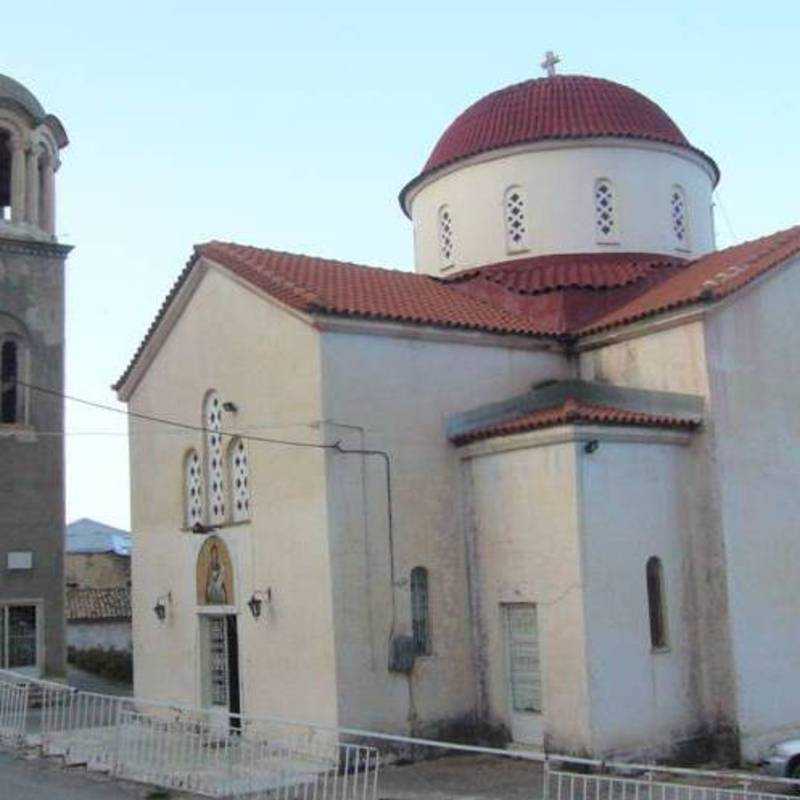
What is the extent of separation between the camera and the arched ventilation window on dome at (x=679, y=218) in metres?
20.2

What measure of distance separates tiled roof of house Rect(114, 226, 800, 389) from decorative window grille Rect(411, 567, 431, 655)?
3.52 metres

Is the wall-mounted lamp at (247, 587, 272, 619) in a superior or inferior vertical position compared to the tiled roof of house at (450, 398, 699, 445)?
inferior

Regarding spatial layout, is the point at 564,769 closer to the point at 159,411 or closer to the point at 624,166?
the point at 159,411

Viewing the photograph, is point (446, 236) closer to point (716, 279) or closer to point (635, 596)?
point (716, 279)

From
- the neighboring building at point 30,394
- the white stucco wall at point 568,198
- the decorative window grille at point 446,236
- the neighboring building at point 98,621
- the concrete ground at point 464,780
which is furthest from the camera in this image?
the neighboring building at point 98,621

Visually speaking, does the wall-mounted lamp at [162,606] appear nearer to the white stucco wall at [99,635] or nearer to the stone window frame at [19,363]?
the stone window frame at [19,363]

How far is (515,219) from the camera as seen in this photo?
20.0 meters

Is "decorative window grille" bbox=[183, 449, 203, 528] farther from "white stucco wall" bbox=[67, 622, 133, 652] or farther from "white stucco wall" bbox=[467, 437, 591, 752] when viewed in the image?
"white stucco wall" bbox=[67, 622, 133, 652]

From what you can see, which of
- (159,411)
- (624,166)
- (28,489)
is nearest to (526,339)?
(624,166)

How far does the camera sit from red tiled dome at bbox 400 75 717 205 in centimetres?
1995

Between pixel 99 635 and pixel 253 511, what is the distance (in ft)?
57.9

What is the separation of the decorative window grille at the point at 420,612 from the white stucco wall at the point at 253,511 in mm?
1414

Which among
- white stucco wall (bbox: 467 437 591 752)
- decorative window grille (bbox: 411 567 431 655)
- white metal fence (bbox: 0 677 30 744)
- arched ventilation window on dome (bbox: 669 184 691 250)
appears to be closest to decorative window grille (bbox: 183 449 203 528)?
white metal fence (bbox: 0 677 30 744)

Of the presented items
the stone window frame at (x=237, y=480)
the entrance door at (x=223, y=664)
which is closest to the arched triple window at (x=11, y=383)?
the stone window frame at (x=237, y=480)
